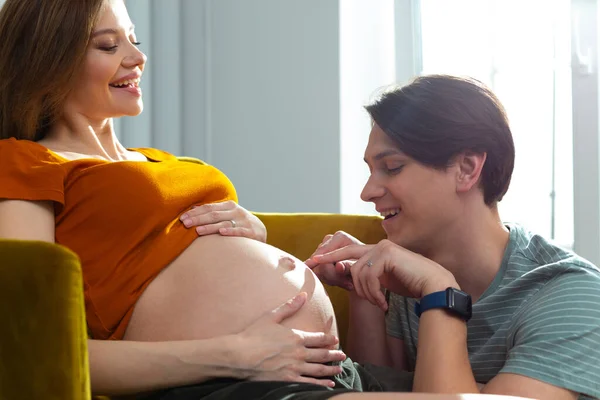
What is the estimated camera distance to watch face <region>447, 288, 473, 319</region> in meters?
1.29

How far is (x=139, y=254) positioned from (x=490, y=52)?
2317mm

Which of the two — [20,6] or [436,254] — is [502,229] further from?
[20,6]

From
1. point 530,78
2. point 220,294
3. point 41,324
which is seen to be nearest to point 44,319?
point 41,324

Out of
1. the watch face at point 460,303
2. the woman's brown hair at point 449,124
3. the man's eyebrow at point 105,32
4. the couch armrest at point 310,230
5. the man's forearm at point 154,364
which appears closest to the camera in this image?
the man's forearm at point 154,364

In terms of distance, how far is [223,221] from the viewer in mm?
1468

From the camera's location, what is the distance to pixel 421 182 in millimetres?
1444

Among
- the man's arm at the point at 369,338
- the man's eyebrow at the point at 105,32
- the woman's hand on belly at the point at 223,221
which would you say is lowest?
the man's arm at the point at 369,338

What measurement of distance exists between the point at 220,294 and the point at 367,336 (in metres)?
A: 0.47

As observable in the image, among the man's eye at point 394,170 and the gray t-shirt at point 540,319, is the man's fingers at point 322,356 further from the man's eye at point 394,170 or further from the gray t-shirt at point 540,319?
the man's eye at point 394,170

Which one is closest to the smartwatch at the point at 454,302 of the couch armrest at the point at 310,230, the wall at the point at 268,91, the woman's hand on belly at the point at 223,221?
the woman's hand on belly at the point at 223,221

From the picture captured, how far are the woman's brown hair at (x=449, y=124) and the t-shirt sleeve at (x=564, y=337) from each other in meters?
Result: 0.28

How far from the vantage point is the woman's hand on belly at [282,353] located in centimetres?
120

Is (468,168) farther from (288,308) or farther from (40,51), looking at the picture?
(40,51)

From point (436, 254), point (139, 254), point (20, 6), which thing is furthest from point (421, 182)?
point (20, 6)
